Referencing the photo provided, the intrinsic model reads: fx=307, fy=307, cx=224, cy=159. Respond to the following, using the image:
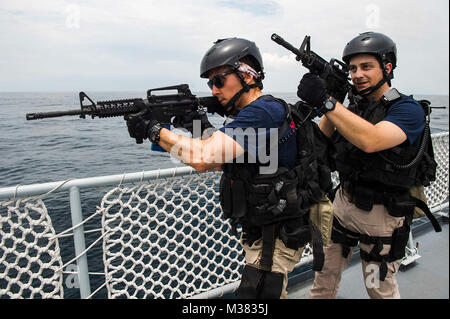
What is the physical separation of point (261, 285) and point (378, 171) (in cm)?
118

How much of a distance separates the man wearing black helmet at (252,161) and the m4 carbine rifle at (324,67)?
335 millimetres

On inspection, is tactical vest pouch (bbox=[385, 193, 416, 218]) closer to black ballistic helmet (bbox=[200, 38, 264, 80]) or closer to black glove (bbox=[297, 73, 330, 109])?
black glove (bbox=[297, 73, 330, 109])

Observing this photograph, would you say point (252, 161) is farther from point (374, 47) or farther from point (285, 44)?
point (374, 47)

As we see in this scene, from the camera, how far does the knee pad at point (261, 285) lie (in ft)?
6.17

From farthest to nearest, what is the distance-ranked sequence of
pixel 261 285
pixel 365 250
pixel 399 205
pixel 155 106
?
1. pixel 365 250
2. pixel 399 205
3. pixel 155 106
4. pixel 261 285

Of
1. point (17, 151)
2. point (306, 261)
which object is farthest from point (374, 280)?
point (17, 151)

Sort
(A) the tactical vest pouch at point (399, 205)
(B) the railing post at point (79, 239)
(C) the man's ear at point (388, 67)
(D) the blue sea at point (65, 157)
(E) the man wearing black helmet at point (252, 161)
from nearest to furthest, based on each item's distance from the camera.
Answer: (E) the man wearing black helmet at point (252, 161), (B) the railing post at point (79, 239), (A) the tactical vest pouch at point (399, 205), (C) the man's ear at point (388, 67), (D) the blue sea at point (65, 157)

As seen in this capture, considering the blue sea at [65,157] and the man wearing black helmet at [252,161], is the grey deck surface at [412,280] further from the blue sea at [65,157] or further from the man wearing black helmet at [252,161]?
the blue sea at [65,157]

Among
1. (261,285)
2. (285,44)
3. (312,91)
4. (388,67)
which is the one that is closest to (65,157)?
(285,44)

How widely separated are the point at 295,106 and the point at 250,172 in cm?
56

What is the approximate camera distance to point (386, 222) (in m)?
2.29

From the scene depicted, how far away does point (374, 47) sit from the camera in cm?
229

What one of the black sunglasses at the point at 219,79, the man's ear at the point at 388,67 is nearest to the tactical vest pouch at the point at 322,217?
the black sunglasses at the point at 219,79

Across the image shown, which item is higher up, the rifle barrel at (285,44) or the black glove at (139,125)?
the rifle barrel at (285,44)
